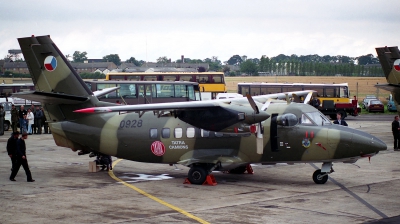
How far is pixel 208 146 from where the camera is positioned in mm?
20141

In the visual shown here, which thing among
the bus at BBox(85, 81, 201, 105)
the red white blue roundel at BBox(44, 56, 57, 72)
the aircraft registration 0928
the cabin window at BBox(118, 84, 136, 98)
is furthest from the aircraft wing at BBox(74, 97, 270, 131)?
the cabin window at BBox(118, 84, 136, 98)

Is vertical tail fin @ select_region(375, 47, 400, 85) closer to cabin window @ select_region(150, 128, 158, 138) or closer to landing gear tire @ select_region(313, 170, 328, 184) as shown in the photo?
landing gear tire @ select_region(313, 170, 328, 184)

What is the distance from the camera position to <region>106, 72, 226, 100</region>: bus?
58.2 metres

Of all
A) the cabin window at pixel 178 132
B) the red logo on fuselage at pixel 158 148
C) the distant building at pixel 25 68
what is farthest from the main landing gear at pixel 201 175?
the distant building at pixel 25 68

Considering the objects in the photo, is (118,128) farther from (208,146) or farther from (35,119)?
(35,119)

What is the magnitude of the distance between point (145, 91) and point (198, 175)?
28.9 m

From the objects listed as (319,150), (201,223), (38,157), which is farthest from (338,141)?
(38,157)

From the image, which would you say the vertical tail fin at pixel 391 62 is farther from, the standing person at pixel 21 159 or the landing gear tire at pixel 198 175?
the standing person at pixel 21 159

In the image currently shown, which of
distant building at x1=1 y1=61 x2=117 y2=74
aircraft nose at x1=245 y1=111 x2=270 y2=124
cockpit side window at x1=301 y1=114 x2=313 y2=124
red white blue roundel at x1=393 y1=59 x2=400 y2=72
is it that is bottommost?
cockpit side window at x1=301 y1=114 x2=313 y2=124

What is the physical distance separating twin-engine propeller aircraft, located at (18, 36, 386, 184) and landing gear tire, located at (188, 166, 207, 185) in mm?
37

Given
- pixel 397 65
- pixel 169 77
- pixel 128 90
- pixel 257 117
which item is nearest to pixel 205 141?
pixel 257 117

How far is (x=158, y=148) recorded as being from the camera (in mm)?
20703

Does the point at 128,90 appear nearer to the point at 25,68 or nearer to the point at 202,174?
the point at 202,174

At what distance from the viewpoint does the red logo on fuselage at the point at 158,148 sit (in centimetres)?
2066
